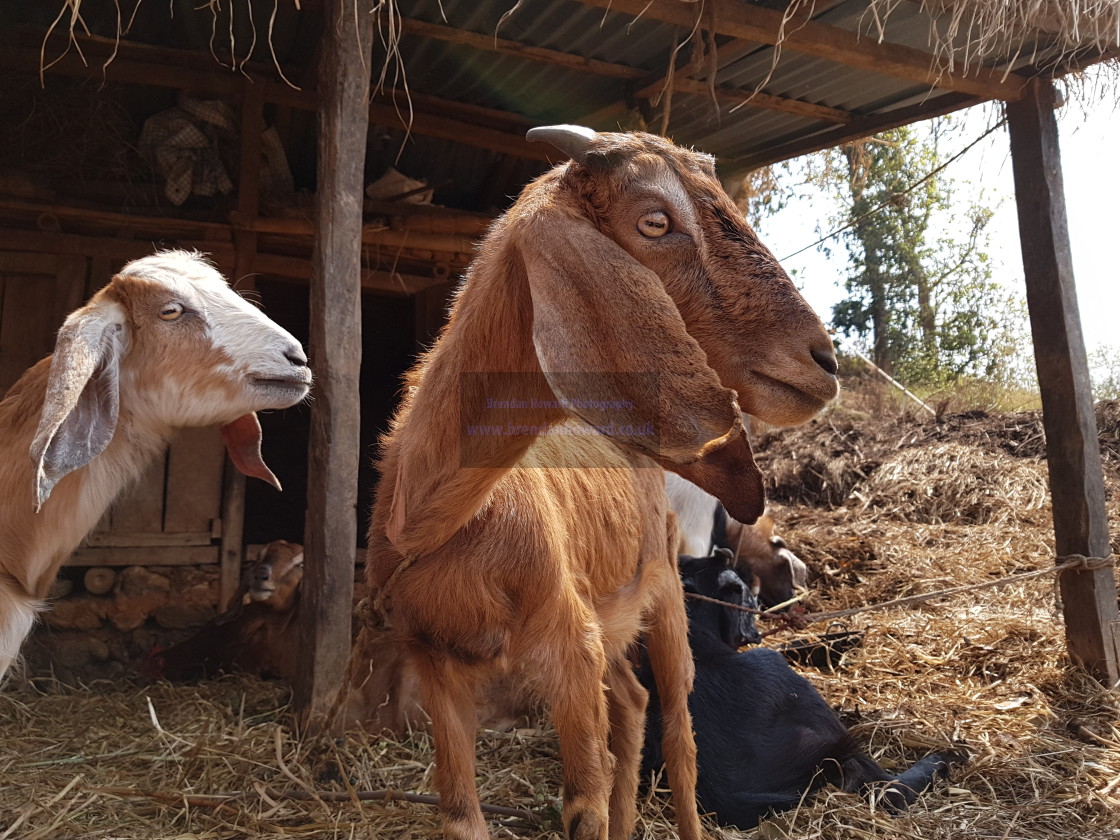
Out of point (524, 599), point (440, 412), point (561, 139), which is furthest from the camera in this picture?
point (524, 599)

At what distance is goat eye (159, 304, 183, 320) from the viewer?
3041 mm

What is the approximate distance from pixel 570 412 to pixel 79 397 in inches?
75.5

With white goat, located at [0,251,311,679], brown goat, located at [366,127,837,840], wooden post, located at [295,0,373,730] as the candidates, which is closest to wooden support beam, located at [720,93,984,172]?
wooden post, located at [295,0,373,730]

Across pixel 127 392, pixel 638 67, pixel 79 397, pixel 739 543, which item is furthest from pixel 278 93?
pixel 739 543

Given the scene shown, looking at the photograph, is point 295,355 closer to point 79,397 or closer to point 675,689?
point 79,397

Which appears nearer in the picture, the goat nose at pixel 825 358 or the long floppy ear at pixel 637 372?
the long floppy ear at pixel 637 372

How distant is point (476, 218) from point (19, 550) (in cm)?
475

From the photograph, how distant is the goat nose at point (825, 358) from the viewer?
1.71 metres

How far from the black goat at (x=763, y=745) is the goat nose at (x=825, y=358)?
248 centimetres

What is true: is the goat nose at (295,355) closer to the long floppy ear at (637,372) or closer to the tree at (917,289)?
the long floppy ear at (637,372)

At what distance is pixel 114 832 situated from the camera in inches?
125

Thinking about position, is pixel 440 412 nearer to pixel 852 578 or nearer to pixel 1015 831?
pixel 1015 831

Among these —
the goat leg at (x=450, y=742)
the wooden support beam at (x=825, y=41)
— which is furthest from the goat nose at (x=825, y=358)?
the wooden support beam at (x=825, y=41)

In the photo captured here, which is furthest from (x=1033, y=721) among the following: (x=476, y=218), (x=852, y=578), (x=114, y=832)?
(x=476, y=218)
